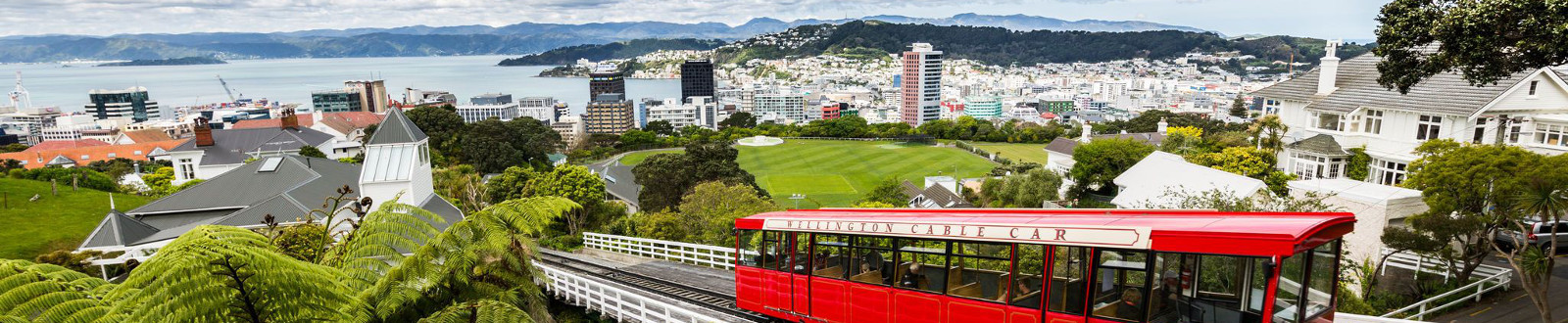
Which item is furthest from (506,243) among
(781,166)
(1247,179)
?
(781,166)

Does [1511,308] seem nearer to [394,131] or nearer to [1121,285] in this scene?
[1121,285]

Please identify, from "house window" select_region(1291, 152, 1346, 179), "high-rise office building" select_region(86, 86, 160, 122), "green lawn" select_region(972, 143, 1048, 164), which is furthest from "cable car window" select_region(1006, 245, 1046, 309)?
"high-rise office building" select_region(86, 86, 160, 122)

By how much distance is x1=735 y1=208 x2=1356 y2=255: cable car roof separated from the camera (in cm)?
652

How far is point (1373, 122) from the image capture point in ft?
80.4

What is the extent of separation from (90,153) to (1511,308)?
319 feet

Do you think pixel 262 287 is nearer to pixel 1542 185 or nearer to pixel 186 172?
pixel 1542 185

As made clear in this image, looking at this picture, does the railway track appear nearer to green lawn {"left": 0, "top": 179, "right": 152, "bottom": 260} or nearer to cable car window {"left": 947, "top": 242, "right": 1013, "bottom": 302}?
cable car window {"left": 947, "top": 242, "right": 1013, "bottom": 302}

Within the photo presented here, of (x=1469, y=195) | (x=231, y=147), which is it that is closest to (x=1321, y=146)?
(x=1469, y=195)

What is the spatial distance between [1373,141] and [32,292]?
102 ft

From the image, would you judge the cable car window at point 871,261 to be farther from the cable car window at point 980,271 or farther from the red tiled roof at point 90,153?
the red tiled roof at point 90,153

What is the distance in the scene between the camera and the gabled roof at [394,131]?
82.7 ft

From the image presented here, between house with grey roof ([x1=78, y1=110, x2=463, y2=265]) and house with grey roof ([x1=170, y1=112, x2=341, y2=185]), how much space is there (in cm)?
1207

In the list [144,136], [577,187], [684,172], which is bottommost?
[144,136]

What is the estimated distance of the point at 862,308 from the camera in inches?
397
